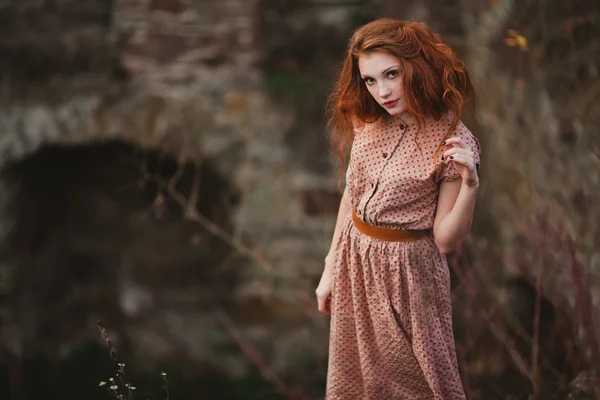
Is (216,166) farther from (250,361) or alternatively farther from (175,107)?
(250,361)

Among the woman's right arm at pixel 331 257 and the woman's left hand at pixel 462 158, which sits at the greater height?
the woman's left hand at pixel 462 158

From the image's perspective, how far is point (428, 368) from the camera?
6.76 feet

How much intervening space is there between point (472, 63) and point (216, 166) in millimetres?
1729

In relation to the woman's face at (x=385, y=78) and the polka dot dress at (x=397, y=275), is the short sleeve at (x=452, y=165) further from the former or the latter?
the woman's face at (x=385, y=78)

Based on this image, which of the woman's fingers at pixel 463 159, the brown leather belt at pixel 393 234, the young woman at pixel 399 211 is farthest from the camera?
the brown leather belt at pixel 393 234

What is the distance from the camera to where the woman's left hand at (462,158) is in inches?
73.3

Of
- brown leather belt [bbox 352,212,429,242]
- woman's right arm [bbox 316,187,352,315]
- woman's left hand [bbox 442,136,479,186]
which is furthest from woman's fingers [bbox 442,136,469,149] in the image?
woman's right arm [bbox 316,187,352,315]

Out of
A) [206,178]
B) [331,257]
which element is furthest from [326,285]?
[206,178]

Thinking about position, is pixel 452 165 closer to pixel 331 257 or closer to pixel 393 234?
pixel 393 234

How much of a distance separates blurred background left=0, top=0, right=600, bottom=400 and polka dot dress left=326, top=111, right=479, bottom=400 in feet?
5.83

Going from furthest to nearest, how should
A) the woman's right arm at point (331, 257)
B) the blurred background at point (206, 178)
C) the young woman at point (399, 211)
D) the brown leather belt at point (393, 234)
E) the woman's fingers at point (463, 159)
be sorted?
the blurred background at point (206, 178) → the woman's right arm at point (331, 257) → the brown leather belt at point (393, 234) → the young woman at point (399, 211) → the woman's fingers at point (463, 159)

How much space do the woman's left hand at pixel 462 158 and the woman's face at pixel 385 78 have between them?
0.55 ft

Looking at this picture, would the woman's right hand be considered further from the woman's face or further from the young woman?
the woman's face

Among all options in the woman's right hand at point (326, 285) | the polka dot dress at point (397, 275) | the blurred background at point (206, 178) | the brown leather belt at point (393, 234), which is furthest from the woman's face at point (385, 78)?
the blurred background at point (206, 178)
